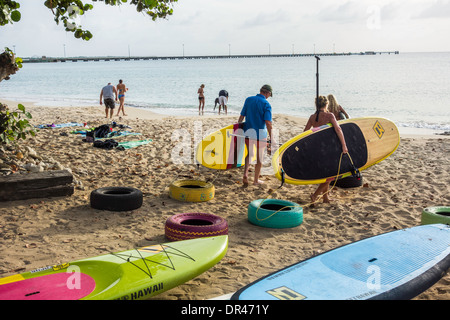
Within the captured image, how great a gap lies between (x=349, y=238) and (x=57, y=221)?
4.18 metres

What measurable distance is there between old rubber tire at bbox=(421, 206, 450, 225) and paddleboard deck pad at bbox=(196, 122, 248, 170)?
373 centimetres

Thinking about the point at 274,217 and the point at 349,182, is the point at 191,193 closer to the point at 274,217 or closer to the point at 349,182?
the point at 274,217

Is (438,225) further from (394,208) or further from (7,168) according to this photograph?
(7,168)

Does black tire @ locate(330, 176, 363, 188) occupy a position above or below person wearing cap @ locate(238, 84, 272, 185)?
below

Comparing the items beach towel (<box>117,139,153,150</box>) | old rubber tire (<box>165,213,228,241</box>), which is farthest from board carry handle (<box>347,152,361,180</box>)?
beach towel (<box>117,139,153,150</box>)

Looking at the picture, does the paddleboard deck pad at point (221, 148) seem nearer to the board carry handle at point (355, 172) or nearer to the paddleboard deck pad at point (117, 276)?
the board carry handle at point (355, 172)

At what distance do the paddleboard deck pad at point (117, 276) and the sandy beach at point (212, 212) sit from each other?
0.32 m

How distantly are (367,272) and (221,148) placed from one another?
5.01m

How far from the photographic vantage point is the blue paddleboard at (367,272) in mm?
3584

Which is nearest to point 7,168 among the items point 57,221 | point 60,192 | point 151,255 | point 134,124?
point 60,192

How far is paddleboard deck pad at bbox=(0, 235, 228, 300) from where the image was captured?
141 inches

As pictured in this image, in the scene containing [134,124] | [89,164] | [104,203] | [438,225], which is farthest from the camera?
[134,124]

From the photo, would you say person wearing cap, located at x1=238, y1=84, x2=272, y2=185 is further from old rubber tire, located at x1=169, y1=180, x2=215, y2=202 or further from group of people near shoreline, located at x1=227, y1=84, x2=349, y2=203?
old rubber tire, located at x1=169, y1=180, x2=215, y2=202

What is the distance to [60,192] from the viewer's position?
6973 mm
